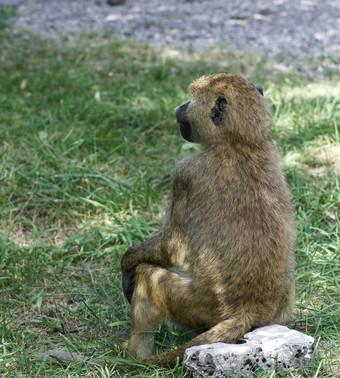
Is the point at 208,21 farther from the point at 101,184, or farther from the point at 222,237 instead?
the point at 222,237

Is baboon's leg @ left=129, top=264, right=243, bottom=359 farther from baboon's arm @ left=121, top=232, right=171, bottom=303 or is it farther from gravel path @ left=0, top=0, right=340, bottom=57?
gravel path @ left=0, top=0, right=340, bottom=57

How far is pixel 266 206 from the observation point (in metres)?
3.38

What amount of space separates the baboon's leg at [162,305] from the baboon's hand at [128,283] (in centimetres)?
34

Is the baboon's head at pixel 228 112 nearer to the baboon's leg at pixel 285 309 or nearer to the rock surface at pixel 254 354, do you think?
the baboon's leg at pixel 285 309

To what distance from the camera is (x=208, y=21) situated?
1045 centimetres

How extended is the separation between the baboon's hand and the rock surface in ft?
3.13

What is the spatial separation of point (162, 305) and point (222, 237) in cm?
54

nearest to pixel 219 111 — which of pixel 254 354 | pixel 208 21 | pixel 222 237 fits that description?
pixel 222 237

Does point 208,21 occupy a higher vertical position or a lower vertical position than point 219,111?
higher

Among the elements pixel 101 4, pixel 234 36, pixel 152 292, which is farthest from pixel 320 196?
pixel 101 4

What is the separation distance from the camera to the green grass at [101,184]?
12.9 feet

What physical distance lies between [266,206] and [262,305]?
22.0 inches

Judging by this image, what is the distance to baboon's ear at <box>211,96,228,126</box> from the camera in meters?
3.47

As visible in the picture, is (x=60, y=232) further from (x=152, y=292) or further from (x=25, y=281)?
(x=152, y=292)
